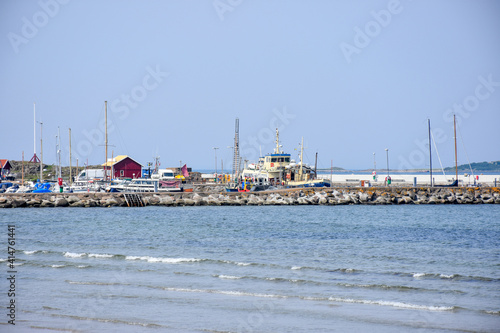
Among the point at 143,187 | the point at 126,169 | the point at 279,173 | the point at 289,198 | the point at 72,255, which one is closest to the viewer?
the point at 72,255

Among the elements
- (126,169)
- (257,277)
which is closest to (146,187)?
(126,169)

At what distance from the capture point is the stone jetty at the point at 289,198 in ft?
Answer: 172

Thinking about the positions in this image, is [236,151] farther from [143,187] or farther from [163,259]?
[163,259]

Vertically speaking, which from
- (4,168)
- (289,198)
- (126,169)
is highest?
(4,168)

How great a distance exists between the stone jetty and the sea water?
17578 mm

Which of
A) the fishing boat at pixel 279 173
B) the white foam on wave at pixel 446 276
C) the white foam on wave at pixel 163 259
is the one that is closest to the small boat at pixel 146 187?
the fishing boat at pixel 279 173

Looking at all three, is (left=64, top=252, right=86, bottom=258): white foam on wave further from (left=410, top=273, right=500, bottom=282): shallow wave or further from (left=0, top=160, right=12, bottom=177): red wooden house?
(left=0, top=160, right=12, bottom=177): red wooden house

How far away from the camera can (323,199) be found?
174 ft

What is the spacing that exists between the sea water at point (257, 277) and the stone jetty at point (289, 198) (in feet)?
57.7

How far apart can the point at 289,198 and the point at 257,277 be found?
1390 inches

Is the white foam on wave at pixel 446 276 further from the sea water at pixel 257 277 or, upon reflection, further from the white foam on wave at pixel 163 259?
the white foam on wave at pixel 163 259

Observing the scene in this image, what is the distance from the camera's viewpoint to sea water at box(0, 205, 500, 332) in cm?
1341

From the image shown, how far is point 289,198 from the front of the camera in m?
53.3

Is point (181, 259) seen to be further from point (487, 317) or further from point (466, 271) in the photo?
point (487, 317)
